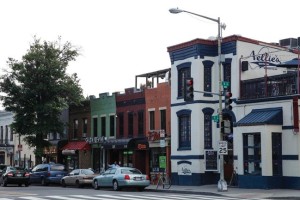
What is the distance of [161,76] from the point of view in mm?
45688

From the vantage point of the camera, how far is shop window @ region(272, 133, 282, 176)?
29672mm

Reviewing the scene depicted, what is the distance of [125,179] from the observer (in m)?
31.8

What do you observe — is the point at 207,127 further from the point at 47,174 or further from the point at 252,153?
the point at 47,174

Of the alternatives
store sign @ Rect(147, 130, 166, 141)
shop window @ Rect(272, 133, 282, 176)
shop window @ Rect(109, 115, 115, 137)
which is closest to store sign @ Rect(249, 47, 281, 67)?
shop window @ Rect(272, 133, 282, 176)

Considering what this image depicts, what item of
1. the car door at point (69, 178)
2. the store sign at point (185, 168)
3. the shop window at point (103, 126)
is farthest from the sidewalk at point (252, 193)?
the shop window at point (103, 126)

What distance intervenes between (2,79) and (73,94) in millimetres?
6176

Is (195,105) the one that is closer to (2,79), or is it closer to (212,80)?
Result: (212,80)

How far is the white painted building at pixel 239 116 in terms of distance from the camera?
29391 millimetres

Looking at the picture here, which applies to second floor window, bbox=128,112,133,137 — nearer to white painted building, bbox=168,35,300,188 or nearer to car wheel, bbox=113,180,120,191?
white painted building, bbox=168,35,300,188

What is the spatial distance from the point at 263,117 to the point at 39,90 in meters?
23.2

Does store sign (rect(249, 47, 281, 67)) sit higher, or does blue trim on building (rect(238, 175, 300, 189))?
store sign (rect(249, 47, 281, 67))

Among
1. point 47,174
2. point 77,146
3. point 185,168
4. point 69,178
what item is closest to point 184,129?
point 185,168

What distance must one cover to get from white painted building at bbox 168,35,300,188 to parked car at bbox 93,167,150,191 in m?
4.01

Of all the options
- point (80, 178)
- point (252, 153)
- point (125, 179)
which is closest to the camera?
point (252, 153)
